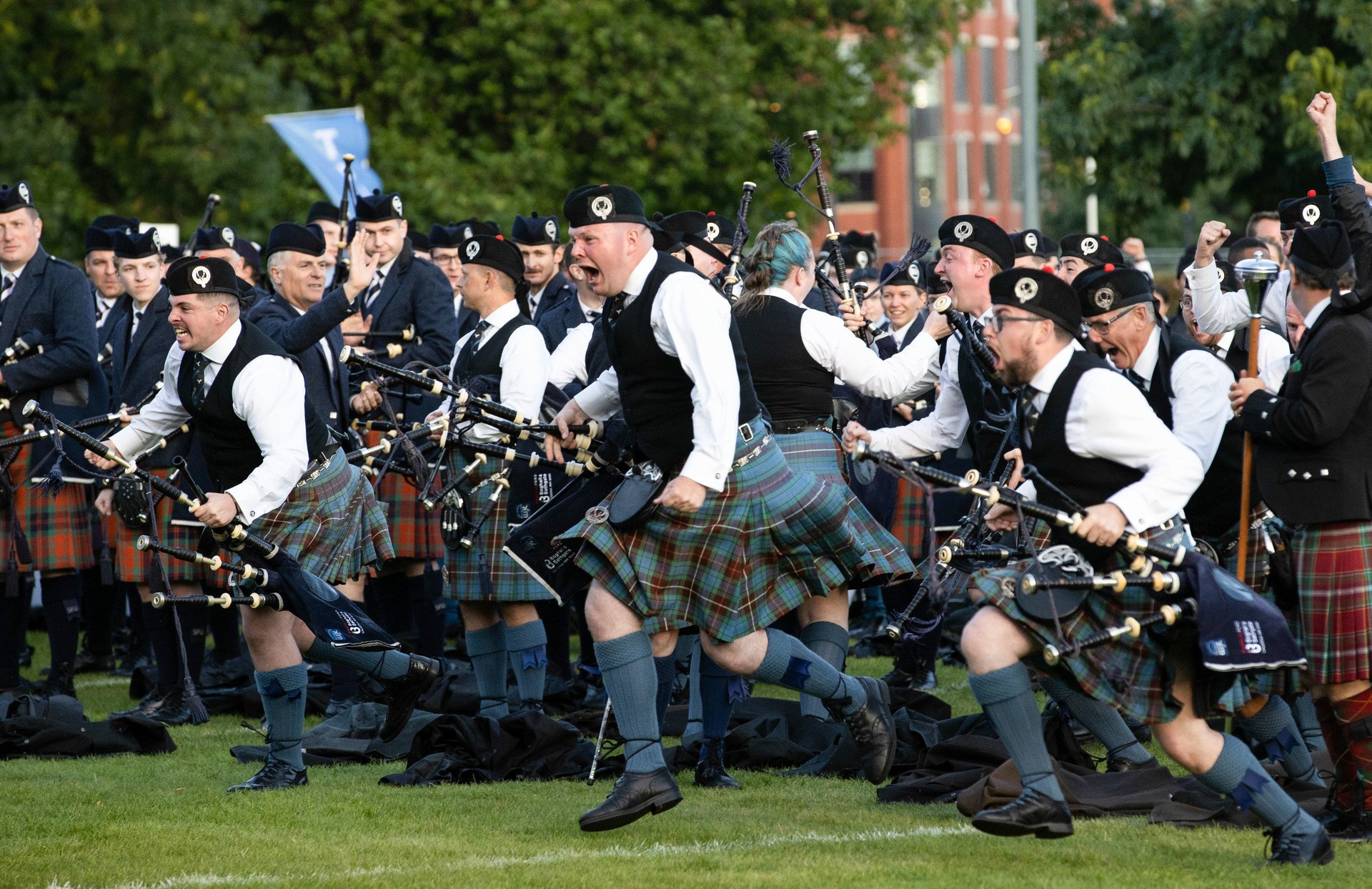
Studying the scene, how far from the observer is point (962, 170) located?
49656mm

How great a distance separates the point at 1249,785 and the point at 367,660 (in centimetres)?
300

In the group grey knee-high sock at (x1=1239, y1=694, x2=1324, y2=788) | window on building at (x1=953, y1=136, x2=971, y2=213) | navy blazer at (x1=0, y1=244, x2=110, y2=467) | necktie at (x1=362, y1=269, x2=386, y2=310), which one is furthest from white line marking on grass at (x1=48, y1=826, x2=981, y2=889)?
window on building at (x1=953, y1=136, x2=971, y2=213)

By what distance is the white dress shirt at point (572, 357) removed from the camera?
738cm

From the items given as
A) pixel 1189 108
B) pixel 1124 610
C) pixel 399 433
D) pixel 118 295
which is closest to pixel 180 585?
pixel 399 433

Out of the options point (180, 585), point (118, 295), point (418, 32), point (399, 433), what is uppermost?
point (418, 32)

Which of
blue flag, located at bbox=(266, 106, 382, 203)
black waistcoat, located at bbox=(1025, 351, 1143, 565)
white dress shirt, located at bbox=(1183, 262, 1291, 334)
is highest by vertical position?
blue flag, located at bbox=(266, 106, 382, 203)

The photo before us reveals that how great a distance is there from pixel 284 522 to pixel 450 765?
102cm

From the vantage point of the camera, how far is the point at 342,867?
4.80 meters

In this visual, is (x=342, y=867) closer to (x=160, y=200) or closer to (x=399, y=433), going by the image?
(x=399, y=433)

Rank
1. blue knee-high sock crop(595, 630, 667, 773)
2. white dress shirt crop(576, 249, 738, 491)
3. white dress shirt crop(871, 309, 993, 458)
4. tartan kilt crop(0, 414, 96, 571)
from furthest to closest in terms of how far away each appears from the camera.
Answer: tartan kilt crop(0, 414, 96, 571), white dress shirt crop(871, 309, 993, 458), blue knee-high sock crop(595, 630, 667, 773), white dress shirt crop(576, 249, 738, 491)

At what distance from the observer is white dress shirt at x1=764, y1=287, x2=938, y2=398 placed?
626cm

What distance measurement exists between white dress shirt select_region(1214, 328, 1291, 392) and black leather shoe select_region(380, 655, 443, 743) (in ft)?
9.96

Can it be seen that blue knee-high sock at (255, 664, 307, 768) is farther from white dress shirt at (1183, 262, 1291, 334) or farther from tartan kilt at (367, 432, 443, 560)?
white dress shirt at (1183, 262, 1291, 334)

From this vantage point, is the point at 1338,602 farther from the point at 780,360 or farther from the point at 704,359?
the point at 780,360
